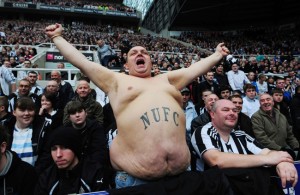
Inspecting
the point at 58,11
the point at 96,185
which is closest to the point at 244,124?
the point at 96,185

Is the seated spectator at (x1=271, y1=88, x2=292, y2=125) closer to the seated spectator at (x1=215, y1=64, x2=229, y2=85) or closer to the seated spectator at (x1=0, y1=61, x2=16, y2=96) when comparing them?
the seated spectator at (x1=215, y1=64, x2=229, y2=85)

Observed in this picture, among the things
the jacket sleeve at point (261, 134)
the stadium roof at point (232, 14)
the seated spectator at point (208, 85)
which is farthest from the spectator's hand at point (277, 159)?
the stadium roof at point (232, 14)

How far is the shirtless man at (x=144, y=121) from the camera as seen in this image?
7.09 feet

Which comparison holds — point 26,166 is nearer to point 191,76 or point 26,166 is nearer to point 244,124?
point 191,76

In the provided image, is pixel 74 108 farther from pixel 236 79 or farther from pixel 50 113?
pixel 236 79

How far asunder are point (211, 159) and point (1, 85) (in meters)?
6.18

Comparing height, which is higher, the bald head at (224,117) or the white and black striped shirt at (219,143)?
the bald head at (224,117)

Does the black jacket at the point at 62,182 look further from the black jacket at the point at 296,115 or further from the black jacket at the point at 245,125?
the black jacket at the point at 296,115

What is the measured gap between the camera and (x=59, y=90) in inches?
223

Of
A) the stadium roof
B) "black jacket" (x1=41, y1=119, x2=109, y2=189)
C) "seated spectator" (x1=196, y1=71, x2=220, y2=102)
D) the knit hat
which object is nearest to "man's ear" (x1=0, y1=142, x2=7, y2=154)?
the knit hat

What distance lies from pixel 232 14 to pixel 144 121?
3519cm

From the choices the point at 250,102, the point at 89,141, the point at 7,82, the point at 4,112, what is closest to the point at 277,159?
the point at 89,141

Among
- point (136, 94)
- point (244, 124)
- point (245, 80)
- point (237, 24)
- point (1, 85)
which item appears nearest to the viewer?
point (136, 94)

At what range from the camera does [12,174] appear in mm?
2328
